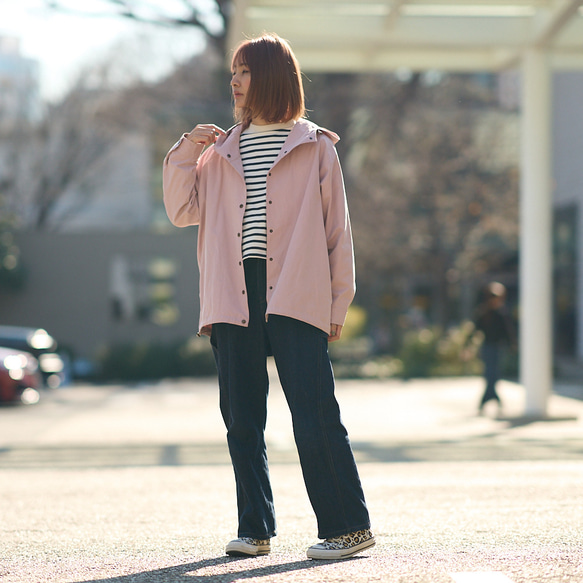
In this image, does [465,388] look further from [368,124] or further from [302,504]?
[302,504]

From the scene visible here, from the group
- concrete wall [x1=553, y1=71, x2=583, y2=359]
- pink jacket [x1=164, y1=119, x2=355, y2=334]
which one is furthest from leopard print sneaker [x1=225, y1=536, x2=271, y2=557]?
concrete wall [x1=553, y1=71, x2=583, y2=359]

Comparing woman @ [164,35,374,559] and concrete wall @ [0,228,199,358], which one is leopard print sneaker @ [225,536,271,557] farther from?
concrete wall @ [0,228,199,358]

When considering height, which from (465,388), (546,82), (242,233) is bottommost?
(465,388)

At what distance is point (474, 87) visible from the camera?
2819 cm

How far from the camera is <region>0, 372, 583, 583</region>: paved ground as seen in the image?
356cm

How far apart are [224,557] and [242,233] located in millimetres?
1223

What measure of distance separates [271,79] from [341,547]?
1.75 metres

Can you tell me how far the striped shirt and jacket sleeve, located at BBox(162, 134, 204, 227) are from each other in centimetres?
20

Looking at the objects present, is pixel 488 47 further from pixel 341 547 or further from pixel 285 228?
pixel 341 547

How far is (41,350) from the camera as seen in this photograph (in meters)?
18.8

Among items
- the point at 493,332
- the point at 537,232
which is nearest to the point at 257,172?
the point at 537,232

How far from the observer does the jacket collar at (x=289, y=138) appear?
12.3 ft

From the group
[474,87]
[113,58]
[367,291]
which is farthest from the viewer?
[367,291]

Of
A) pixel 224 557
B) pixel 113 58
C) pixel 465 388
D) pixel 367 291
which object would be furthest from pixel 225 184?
pixel 367 291
